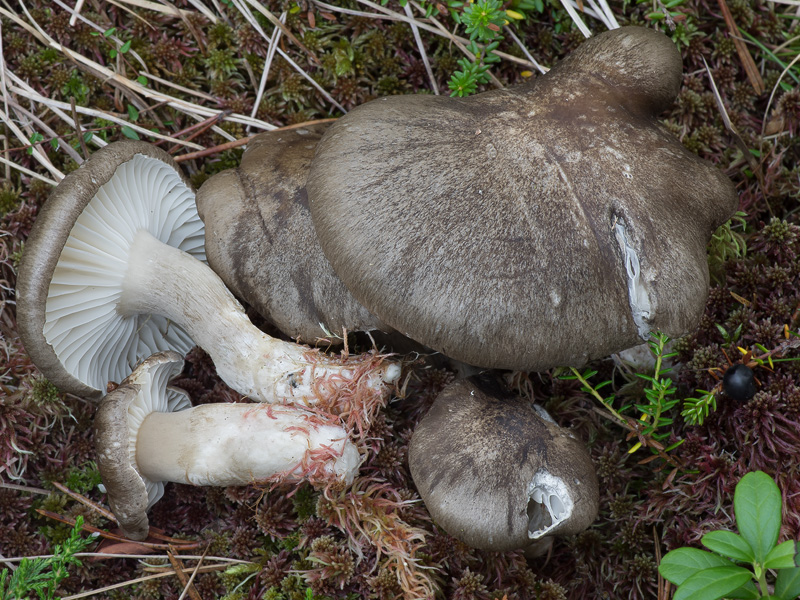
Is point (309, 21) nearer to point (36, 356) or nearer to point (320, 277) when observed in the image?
point (320, 277)

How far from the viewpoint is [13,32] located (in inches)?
123

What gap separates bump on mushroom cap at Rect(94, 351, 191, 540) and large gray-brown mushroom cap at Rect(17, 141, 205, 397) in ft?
0.88

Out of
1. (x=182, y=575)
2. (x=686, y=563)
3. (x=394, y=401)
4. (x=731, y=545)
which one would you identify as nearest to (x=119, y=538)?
(x=182, y=575)

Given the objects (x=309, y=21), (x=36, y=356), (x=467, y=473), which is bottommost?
(x=467, y=473)

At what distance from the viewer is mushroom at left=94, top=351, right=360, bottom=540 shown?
2463 mm

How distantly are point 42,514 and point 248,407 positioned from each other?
1050mm

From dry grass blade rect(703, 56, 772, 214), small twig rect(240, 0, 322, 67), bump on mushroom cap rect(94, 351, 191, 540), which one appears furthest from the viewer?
small twig rect(240, 0, 322, 67)

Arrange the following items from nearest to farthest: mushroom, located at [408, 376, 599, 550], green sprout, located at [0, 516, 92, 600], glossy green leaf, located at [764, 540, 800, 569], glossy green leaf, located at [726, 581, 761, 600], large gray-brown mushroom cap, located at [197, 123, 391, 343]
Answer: glossy green leaf, located at [764, 540, 800, 569] < glossy green leaf, located at [726, 581, 761, 600] < green sprout, located at [0, 516, 92, 600] < mushroom, located at [408, 376, 599, 550] < large gray-brown mushroom cap, located at [197, 123, 391, 343]

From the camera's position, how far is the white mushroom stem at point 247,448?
2471 millimetres

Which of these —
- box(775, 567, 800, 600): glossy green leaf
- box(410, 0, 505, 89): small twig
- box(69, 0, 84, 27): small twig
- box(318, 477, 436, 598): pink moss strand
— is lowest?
box(775, 567, 800, 600): glossy green leaf

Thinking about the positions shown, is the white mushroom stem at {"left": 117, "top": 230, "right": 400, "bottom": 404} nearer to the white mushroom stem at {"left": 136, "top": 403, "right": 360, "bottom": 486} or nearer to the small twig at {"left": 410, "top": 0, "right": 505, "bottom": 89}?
the white mushroom stem at {"left": 136, "top": 403, "right": 360, "bottom": 486}

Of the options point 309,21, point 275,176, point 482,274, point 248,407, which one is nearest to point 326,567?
point 248,407

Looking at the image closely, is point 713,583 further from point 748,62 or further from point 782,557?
point 748,62

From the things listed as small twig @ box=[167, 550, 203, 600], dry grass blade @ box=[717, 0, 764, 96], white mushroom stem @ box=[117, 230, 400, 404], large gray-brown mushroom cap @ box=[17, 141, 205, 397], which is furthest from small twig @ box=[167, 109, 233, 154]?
dry grass blade @ box=[717, 0, 764, 96]
